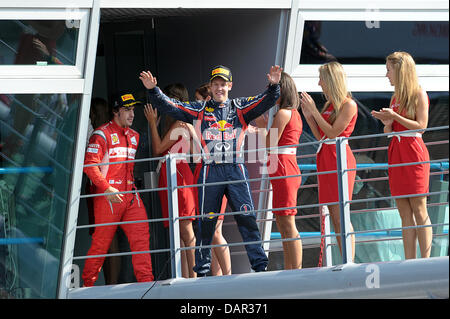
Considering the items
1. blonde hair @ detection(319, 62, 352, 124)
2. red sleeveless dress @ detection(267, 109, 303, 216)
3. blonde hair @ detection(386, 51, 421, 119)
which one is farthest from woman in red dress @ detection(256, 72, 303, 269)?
blonde hair @ detection(386, 51, 421, 119)

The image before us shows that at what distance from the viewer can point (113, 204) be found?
5945 mm

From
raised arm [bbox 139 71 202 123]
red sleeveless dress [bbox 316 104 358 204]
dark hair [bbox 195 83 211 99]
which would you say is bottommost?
red sleeveless dress [bbox 316 104 358 204]

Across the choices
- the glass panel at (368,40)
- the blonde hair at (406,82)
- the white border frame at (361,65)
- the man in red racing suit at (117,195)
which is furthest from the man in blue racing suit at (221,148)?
the glass panel at (368,40)

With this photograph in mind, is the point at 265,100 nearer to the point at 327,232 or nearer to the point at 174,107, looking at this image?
the point at 174,107

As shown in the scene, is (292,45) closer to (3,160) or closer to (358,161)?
(358,161)

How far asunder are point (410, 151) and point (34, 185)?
2.67 metres

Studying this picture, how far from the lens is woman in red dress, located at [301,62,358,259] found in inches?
210

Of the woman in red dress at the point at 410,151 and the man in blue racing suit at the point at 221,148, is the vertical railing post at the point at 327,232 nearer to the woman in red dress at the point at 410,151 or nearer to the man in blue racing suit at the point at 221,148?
the man in blue racing suit at the point at 221,148

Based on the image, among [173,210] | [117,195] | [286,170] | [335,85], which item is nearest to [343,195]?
[286,170]

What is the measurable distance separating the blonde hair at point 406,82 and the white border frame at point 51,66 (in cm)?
224

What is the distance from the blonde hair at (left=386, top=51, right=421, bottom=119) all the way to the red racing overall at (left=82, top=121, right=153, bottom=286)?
6.63ft

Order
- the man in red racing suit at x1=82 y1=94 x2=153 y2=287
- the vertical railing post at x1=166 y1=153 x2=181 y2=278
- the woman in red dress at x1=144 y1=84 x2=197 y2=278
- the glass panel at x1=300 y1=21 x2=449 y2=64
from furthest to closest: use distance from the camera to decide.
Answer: the glass panel at x1=300 y1=21 x2=449 y2=64 → the woman in red dress at x1=144 y1=84 x2=197 y2=278 → the man in red racing suit at x1=82 y1=94 x2=153 y2=287 → the vertical railing post at x1=166 y1=153 x2=181 y2=278

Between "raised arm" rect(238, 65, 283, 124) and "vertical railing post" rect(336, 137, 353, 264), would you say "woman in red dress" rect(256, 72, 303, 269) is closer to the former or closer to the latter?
"raised arm" rect(238, 65, 283, 124)

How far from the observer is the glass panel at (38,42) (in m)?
5.91
